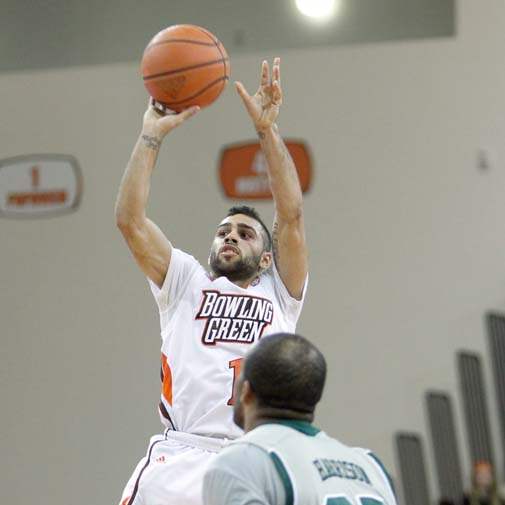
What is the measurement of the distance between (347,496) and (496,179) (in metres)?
9.62

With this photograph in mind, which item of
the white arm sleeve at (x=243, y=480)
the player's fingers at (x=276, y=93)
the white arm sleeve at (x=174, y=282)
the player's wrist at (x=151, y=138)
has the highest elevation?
the player's fingers at (x=276, y=93)

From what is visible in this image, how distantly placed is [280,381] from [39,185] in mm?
10630

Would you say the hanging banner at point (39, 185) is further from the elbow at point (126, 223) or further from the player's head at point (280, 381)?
the player's head at point (280, 381)

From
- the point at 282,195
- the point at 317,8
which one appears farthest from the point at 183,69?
the point at 317,8


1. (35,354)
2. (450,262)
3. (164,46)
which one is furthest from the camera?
(35,354)

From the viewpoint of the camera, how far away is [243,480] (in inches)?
105

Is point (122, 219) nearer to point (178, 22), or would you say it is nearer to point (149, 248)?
point (149, 248)

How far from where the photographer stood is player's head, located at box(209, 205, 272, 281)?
4.86 metres

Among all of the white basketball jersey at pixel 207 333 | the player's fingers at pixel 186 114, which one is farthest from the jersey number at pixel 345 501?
the player's fingers at pixel 186 114

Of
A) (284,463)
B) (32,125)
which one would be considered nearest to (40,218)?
(32,125)

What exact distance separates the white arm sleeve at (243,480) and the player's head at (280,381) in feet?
0.67

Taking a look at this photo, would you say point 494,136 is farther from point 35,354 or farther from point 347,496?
point 347,496

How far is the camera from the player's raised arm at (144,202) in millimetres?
4645

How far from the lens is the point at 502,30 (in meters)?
12.0
